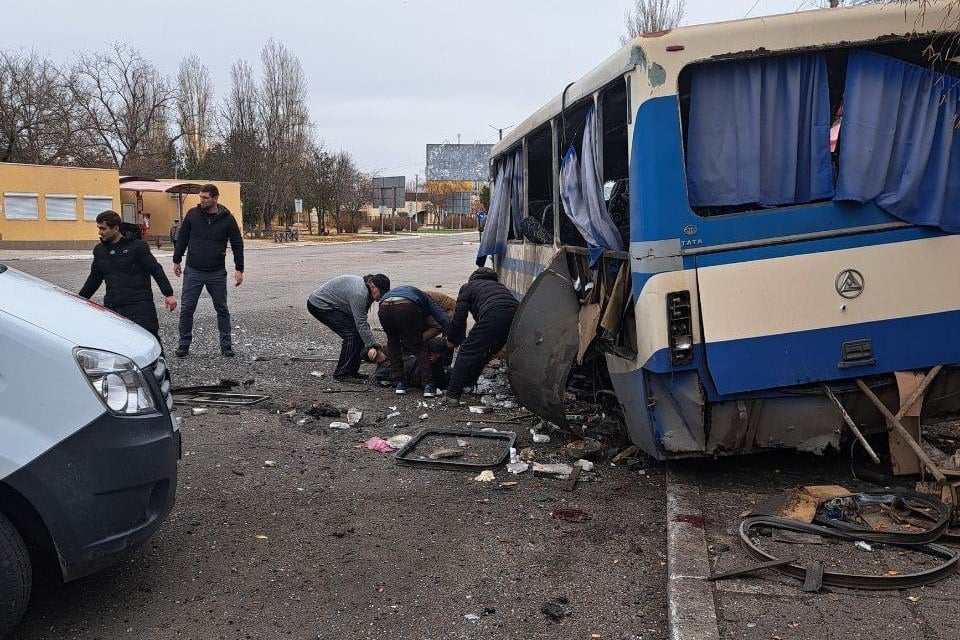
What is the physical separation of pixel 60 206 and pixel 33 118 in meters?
9.04

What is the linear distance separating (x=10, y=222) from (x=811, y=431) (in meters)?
34.3

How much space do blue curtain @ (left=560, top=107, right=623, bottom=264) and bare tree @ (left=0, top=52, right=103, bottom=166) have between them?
128 ft

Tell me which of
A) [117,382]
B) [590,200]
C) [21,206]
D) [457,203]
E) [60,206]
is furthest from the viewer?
[457,203]

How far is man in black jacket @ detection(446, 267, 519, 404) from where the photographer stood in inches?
282

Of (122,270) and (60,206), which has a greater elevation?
(60,206)

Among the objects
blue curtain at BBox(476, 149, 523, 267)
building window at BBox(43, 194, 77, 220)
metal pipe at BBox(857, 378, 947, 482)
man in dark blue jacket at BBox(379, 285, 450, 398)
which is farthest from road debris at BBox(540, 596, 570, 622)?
building window at BBox(43, 194, 77, 220)

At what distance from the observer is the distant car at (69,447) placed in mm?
2973

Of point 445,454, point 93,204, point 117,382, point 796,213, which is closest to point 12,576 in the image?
point 117,382

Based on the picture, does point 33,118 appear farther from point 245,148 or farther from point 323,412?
point 323,412

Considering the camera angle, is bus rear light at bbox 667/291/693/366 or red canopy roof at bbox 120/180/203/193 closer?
bus rear light at bbox 667/291/693/366

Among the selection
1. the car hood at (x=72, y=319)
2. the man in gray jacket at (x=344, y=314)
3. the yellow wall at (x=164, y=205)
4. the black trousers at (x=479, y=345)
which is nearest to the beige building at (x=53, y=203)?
the yellow wall at (x=164, y=205)

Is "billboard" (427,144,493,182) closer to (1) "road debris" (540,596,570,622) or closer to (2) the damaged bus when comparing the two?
(2) the damaged bus

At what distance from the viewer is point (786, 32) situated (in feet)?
14.8

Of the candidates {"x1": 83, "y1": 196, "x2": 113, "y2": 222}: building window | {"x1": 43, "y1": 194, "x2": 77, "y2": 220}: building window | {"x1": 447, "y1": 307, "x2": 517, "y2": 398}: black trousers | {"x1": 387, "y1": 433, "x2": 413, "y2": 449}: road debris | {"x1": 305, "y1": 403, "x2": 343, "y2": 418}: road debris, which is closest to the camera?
{"x1": 387, "y1": 433, "x2": 413, "y2": 449}: road debris
